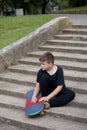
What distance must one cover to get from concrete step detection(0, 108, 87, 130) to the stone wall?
70.5 inches

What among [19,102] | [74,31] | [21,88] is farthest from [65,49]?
[19,102]

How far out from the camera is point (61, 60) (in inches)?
292

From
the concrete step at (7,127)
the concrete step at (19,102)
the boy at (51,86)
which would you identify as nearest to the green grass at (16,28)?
the concrete step at (19,102)

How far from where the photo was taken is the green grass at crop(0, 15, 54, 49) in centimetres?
842

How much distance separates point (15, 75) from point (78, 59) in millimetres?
1382

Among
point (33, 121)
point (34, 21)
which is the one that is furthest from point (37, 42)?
point (33, 121)

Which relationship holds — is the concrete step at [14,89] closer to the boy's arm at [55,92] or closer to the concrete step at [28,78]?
the concrete step at [28,78]

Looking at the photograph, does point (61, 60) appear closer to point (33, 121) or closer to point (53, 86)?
point (53, 86)

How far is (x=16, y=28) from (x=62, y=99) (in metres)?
4.65

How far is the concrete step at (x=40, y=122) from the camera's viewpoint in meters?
5.10

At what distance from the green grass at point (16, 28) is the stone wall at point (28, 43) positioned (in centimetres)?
42

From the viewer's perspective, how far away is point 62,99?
217 inches

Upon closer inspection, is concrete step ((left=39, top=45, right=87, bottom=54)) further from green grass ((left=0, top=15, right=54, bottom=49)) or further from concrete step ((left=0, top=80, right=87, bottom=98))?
concrete step ((left=0, top=80, right=87, bottom=98))

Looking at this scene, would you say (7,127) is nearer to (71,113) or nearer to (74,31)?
(71,113)
